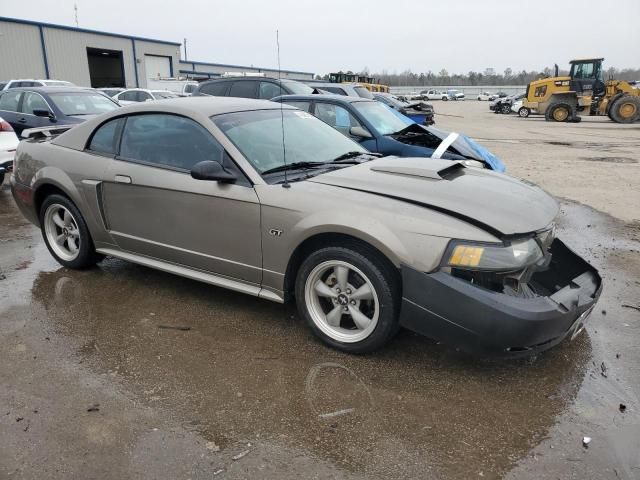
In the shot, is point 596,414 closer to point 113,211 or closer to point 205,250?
point 205,250

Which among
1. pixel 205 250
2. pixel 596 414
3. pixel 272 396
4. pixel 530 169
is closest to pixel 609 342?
pixel 596 414

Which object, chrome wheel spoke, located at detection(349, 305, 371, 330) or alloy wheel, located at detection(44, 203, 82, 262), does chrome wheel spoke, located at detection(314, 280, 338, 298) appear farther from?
alloy wheel, located at detection(44, 203, 82, 262)

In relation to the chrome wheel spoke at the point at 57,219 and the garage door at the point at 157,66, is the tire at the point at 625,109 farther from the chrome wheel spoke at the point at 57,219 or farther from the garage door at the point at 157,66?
the garage door at the point at 157,66

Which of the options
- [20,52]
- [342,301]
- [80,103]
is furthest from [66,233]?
[20,52]

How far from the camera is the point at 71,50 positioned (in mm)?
32156

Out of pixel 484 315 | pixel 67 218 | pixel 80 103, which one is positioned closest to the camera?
pixel 484 315

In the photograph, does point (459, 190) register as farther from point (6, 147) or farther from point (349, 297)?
point (6, 147)

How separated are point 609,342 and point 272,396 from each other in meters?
2.35

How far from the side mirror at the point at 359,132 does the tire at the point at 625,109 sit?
22394 millimetres

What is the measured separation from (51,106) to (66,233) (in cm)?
603

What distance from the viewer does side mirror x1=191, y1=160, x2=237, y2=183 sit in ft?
11.1

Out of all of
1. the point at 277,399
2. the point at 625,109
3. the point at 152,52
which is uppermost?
the point at 152,52

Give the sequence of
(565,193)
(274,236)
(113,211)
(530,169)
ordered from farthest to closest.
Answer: (530,169) < (565,193) < (113,211) < (274,236)

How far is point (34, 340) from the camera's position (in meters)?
3.51
